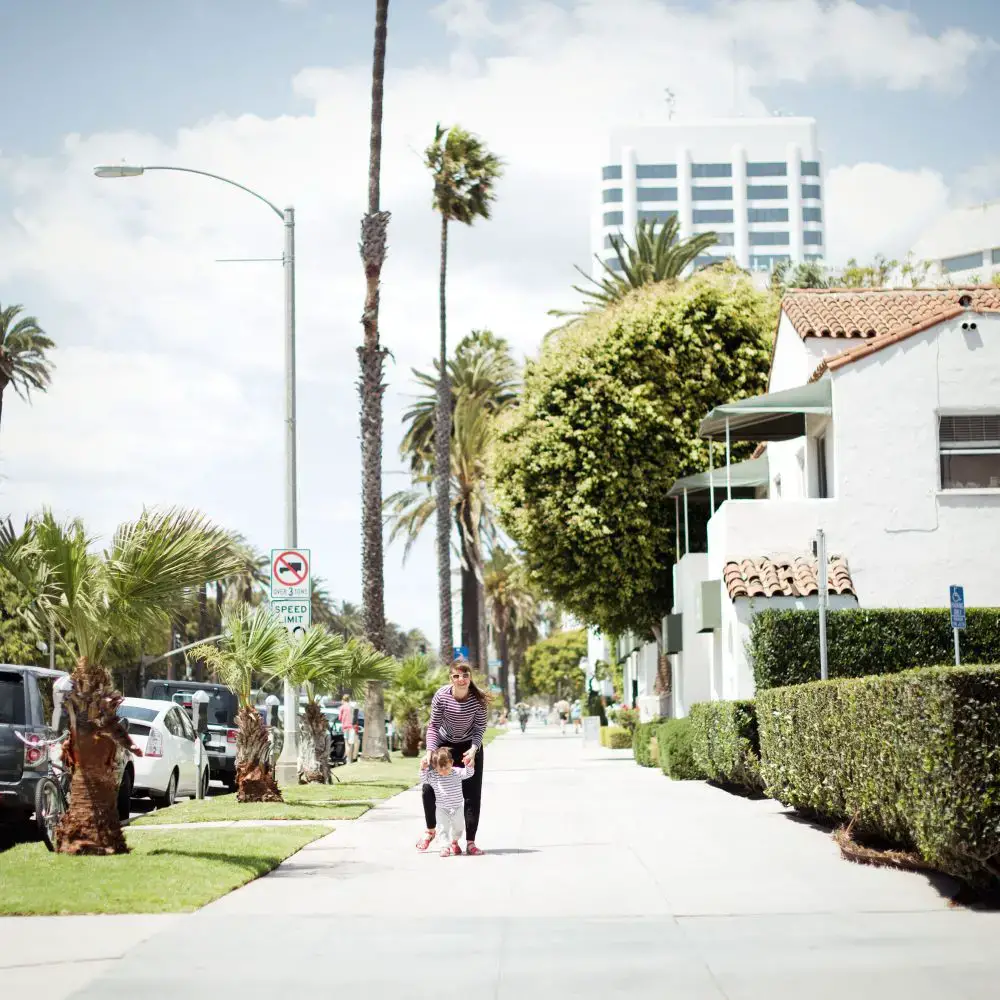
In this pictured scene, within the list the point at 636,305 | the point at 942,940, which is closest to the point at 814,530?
the point at 636,305

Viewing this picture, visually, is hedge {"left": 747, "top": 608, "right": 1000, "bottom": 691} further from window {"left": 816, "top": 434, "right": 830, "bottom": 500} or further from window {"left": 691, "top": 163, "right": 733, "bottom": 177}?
window {"left": 691, "top": 163, "right": 733, "bottom": 177}

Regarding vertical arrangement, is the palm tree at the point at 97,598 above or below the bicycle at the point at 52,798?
above

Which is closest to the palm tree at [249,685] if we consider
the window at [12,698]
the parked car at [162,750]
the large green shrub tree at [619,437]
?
the parked car at [162,750]

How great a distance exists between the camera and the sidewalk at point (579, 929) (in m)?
7.91

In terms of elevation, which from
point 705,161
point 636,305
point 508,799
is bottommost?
point 508,799

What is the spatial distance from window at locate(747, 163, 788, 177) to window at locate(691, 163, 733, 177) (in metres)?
2.56

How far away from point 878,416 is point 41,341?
4054 cm

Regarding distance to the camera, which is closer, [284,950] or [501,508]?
[284,950]

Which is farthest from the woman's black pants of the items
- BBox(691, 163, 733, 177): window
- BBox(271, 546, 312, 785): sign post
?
BBox(691, 163, 733, 177): window

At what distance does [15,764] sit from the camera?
1599 cm

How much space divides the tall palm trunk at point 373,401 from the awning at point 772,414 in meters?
7.84

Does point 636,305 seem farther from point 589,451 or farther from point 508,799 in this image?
point 508,799

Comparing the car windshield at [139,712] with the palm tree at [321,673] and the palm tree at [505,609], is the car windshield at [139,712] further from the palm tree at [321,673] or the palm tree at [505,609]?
the palm tree at [505,609]

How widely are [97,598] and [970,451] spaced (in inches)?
662
